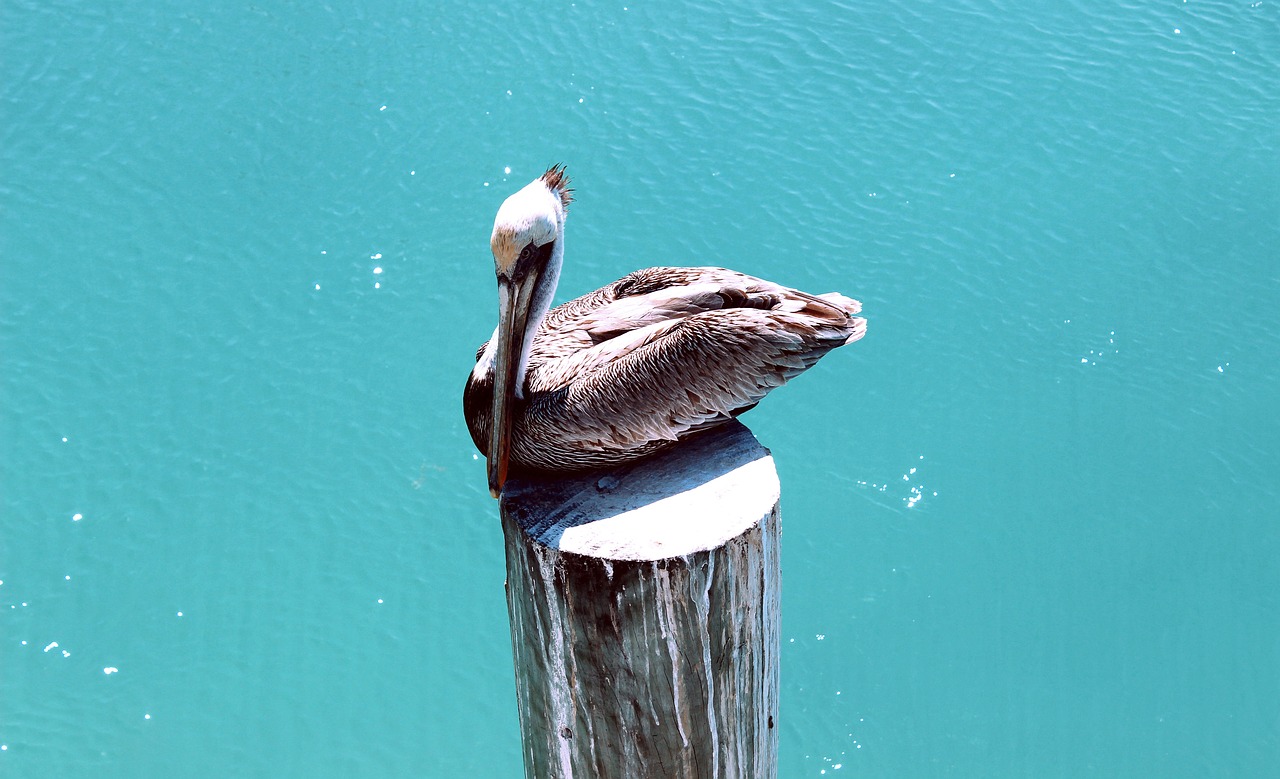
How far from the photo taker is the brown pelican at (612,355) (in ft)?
7.86

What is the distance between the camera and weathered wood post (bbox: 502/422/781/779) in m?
2.12

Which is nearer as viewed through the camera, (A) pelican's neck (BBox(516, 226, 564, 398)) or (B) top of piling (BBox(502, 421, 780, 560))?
(B) top of piling (BBox(502, 421, 780, 560))

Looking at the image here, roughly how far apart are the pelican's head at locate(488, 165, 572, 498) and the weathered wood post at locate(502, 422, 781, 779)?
15 centimetres

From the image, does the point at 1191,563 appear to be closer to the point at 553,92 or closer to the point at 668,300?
the point at 668,300

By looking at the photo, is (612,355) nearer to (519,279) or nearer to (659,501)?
(519,279)

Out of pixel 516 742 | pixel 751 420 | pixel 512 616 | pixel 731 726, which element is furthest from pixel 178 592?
pixel 731 726

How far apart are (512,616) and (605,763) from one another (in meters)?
0.35

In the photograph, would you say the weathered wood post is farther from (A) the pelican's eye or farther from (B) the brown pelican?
(A) the pelican's eye

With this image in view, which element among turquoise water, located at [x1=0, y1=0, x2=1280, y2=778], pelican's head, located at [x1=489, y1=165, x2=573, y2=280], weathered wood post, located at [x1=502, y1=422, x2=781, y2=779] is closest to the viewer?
weathered wood post, located at [x1=502, y1=422, x2=781, y2=779]

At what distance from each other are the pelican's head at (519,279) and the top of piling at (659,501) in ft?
0.46

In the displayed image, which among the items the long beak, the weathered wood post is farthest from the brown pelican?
the weathered wood post

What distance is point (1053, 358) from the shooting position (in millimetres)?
5809

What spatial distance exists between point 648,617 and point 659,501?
0.27 m

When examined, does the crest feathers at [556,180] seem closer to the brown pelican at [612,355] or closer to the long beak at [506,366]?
the brown pelican at [612,355]
